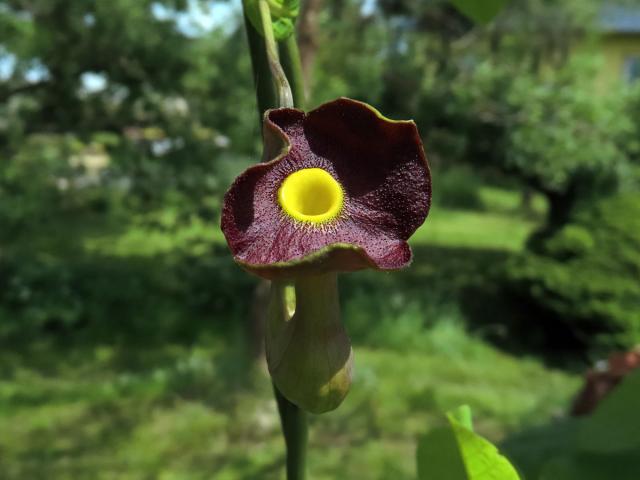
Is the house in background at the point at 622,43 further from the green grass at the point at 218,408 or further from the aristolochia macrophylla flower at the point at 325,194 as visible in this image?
the aristolochia macrophylla flower at the point at 325,194

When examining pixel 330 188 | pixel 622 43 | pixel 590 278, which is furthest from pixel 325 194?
pixel 622 43

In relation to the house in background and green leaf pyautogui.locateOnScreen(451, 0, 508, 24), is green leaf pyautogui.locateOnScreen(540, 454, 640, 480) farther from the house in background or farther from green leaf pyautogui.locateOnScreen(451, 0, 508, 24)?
the house in background

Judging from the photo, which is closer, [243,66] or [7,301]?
[243,66]

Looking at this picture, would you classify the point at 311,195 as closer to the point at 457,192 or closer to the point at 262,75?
the point at 262,75

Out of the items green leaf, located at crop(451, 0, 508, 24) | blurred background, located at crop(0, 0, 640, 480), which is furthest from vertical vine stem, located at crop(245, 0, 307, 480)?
blurred background, located at crop(0, 0, 640, 480)

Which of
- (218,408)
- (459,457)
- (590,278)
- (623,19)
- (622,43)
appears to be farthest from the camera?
(623,19)

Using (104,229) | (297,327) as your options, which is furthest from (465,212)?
(297,327)

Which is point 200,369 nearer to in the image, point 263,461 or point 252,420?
point 252,420
